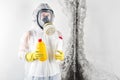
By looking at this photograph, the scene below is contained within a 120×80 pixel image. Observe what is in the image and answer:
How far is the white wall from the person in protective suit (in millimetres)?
317

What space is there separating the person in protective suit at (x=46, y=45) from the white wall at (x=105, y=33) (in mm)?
317

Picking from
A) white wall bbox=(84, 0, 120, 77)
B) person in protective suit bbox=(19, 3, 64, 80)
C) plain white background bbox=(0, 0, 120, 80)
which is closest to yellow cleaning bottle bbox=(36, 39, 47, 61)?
person in protective suit bbox=(19, 3, 64, 80)

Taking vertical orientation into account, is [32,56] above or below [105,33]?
below

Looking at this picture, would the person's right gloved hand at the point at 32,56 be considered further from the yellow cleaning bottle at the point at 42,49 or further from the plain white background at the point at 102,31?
the plain white background at the point at 102,31

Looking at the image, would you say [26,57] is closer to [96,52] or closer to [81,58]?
[81,58]

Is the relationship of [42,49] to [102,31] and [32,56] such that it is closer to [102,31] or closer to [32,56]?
[32,56]

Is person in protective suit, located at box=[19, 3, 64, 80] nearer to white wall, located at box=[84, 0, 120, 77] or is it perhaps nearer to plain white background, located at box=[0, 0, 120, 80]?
plain white background, located at box=[0, 0, 120, 80]

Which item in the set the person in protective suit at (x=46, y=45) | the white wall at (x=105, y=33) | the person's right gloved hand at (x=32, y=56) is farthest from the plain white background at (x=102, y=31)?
the person's right gloved hand at (x=32, y=56)

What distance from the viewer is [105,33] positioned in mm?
1553

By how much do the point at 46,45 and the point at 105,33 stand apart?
45 cm

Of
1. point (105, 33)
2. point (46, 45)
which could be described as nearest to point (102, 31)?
point (105, 33)

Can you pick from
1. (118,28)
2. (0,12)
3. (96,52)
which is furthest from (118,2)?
(0,12)

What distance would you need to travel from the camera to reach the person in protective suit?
4.12 ft

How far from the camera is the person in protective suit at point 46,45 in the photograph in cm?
126
